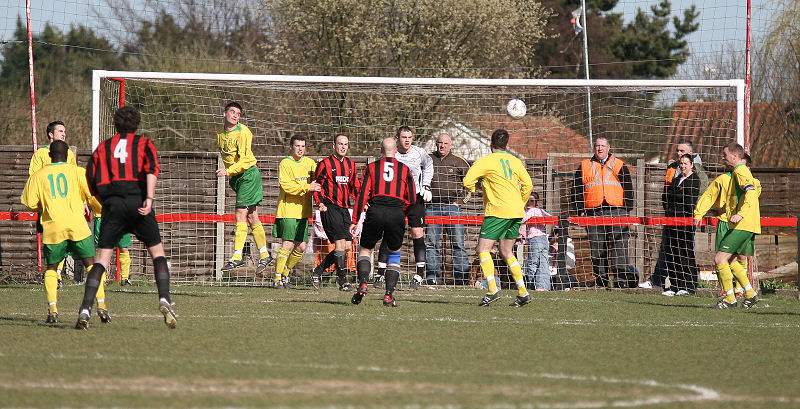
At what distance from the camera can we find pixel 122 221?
8.30 metres

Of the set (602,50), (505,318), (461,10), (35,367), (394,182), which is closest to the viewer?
(35,367)

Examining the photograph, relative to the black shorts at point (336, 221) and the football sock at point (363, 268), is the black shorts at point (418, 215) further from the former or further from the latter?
the football sock at point (363, 268)

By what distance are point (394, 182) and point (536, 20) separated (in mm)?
25064

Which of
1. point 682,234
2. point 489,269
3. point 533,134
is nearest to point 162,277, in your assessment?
point 489,269

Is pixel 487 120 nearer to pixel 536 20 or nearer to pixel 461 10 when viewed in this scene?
pixel 461 10

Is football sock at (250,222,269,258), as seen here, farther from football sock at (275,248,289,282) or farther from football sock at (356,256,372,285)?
football sock at (356,256,372,285)

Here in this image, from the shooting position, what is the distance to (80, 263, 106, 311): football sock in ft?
26.8

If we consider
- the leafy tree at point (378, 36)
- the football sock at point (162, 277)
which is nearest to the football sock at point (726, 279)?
the football sock at point (162, 277)

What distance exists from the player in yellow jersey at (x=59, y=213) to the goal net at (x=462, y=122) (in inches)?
182

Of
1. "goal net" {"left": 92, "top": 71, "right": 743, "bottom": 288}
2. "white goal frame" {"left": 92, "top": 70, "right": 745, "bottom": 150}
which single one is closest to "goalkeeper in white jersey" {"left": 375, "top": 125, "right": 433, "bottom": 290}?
"goal net" {"left": 92, "top": 71, "right": 743, "bottom": 288}

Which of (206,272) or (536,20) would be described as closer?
(206,272)

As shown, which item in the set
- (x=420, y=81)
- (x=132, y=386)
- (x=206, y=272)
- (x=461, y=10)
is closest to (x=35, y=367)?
(x=132, y=386)

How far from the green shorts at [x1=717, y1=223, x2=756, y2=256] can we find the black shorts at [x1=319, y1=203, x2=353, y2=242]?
4.69 meters

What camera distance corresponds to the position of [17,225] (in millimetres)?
16078
